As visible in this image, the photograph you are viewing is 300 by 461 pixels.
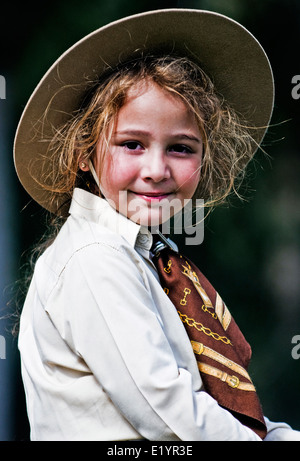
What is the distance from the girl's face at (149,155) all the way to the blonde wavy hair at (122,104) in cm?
2

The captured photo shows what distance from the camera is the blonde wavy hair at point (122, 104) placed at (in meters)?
1.32

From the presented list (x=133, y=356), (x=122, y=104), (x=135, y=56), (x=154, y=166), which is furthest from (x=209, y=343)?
(x=135, y=56)

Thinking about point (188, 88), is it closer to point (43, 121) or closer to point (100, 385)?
point (43, 121)

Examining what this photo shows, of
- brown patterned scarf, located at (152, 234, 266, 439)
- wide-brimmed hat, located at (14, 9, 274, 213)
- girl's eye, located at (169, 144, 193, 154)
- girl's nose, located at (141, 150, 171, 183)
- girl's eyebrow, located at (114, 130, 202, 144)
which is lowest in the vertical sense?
brown patterned scarf, located at (152, 234, 266, 439)

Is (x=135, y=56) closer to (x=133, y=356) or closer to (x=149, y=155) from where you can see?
(x=149, y=155)

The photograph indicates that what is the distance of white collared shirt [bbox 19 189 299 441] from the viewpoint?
44.3 inches

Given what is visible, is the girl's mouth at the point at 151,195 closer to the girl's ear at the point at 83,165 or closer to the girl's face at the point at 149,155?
the girl's face at the point at 149,155

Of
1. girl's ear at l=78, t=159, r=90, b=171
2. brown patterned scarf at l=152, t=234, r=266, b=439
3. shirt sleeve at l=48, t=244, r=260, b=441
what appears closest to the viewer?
shirt sleeve at l=48, t=244, r=260, b=441

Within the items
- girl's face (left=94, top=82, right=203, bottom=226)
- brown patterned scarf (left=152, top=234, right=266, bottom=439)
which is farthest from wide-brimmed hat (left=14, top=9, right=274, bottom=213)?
brown patterned scarf (left=152, top=234, right=266, bottom=439)

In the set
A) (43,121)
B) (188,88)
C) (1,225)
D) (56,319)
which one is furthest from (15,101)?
(56,319)

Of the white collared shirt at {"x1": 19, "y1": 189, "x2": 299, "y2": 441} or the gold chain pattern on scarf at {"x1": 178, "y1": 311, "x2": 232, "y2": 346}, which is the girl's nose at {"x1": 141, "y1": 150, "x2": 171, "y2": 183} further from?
the gold chain pattern on scarf at {"x1": 178, "y1": 311, "x2": 232, "y2": 346}

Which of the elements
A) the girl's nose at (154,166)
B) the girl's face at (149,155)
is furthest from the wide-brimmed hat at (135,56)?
the girl's nose at (154,166)

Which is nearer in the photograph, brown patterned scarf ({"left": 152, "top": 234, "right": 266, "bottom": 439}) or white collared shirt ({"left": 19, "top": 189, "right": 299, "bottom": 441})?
white collared shirt ({"left": 19, "top": 189, "right": 299, "bottom": 441})
